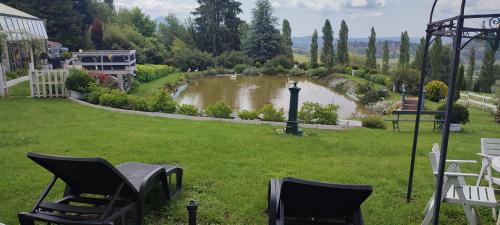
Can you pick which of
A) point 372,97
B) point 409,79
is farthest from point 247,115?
point 409,79

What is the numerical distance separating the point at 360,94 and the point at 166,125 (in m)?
14.7

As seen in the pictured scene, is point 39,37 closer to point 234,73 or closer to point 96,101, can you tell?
point 96,101

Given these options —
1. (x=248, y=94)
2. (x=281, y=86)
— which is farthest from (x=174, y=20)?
(x=248, y=94)

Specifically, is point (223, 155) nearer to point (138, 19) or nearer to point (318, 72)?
point (318, 72)

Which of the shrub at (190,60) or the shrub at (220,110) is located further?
the shrub at (190,60)

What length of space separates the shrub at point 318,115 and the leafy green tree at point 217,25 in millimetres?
34698

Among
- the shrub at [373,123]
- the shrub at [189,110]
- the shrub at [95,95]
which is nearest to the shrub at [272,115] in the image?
the shrub at [189,110]

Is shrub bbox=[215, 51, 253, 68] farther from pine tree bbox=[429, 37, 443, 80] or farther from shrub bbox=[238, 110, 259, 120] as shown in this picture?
shrub bbox=[238, 110, 259, 120]

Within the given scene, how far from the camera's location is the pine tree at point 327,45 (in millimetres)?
41022

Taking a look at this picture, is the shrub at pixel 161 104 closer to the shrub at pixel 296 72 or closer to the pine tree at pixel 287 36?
the shrub at pixel 296 72

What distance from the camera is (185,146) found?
6.81m

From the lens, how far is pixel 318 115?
1064 centimetres

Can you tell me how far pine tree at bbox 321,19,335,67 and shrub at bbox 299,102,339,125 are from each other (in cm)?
3093

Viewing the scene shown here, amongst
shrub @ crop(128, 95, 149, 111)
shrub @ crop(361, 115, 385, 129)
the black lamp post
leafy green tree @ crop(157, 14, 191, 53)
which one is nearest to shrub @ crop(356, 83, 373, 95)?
shrub @ crop(361, 115, 385, 129)
